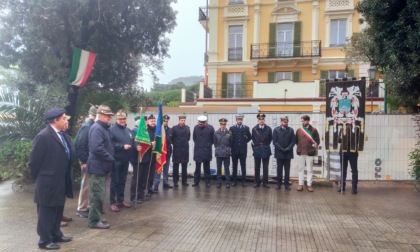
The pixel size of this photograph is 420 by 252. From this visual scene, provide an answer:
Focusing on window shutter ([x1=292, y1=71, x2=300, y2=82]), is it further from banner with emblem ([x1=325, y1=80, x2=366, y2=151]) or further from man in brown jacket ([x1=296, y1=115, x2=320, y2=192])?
man in brown jacket ([x1=296, y1=115, x2=320, y2=192])

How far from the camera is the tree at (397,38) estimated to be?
319 inches

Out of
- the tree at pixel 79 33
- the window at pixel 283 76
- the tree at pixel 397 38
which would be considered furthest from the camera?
the window at pixel 283 76

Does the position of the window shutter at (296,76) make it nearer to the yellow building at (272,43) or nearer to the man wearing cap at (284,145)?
the yellow building at (272,43)

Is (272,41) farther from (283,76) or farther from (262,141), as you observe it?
(262,141)

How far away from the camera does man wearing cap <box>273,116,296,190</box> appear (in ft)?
31.9

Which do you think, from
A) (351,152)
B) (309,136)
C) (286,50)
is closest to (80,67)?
(309,136)

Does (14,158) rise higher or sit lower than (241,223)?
higher

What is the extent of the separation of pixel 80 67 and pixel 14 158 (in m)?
3.44

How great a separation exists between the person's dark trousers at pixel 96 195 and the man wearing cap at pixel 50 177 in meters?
0.62

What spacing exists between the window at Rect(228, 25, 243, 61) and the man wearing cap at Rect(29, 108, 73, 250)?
76.5 ft

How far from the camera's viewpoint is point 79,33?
11828mm

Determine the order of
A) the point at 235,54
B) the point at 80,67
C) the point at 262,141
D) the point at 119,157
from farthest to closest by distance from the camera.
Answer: the point at 235,54, the point at 80,67, the point at 262,141, the point at 119,157

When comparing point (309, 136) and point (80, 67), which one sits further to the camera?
point (80, 67)

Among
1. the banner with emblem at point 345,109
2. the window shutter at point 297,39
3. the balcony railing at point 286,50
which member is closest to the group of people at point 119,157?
the banner with emblem at point 345,109
